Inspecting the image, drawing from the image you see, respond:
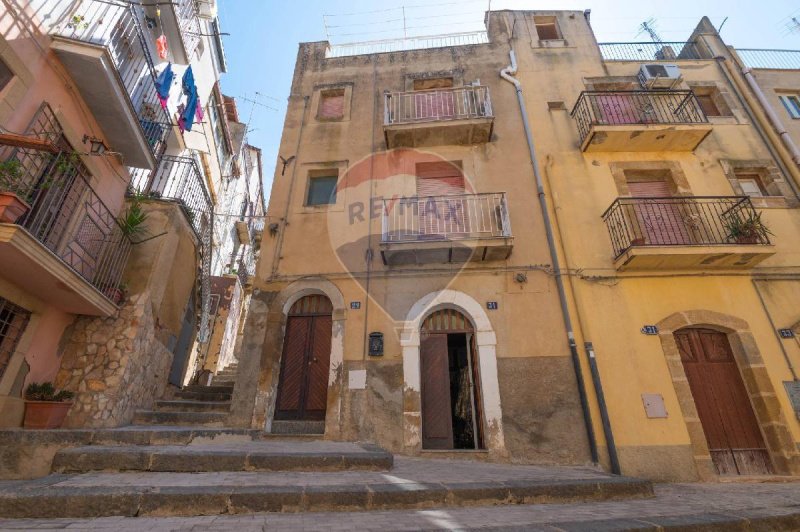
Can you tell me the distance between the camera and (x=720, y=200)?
27.7ft

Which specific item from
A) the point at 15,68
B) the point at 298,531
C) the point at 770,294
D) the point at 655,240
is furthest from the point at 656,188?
the point at 15,68

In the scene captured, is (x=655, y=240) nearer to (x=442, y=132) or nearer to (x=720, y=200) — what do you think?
(x=720, y=200)

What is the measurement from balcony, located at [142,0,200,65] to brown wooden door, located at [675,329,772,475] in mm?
13814

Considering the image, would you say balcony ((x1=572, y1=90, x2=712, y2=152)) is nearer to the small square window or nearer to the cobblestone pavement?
the small square window

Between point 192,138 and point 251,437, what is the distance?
9114 mm

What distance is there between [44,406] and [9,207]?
3282 millimetres

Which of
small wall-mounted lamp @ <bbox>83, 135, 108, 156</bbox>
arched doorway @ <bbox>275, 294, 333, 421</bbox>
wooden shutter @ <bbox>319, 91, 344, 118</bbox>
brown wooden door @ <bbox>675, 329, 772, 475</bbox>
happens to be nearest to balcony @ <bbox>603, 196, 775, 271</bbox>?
brown wooden door @ <bbox>675, 329, 772, 475</bbox>

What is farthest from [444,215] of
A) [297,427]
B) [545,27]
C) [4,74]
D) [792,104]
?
[792,104]

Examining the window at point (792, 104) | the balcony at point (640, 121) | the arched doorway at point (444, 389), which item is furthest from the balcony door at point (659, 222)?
the window at point (792, 104)

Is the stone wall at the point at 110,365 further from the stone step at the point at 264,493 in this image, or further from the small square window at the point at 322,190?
the small square window at the point at 322,190

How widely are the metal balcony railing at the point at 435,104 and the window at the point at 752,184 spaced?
6.88 meters

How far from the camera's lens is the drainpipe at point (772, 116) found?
9166 mm

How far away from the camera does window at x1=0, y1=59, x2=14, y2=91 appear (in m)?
5.05

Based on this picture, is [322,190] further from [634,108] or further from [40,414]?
[634,108]
